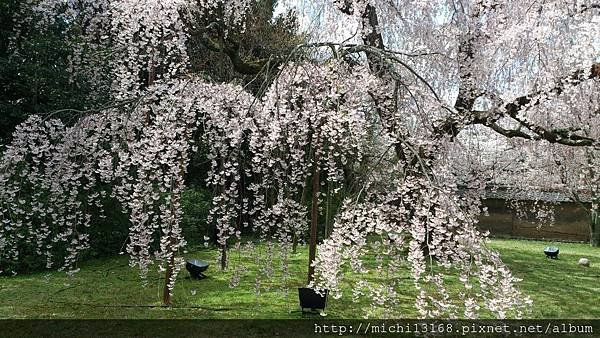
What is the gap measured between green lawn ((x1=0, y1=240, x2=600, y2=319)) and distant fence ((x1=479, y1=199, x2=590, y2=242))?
29.5 feet

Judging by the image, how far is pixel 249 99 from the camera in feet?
17.1

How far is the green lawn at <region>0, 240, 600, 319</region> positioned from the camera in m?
5.17

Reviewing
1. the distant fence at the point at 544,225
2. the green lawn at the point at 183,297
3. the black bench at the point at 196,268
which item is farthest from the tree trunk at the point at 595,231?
the black bench at the point at 196,268

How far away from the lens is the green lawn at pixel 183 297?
5.17 meters

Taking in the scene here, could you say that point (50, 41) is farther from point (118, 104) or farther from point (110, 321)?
point (110, 321)

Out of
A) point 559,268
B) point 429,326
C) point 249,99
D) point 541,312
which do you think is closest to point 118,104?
point 249,99

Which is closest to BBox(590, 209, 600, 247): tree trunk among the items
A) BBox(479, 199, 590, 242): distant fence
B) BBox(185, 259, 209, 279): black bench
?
BBox(479, 199, 590, 242): distant fence

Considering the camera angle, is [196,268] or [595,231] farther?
[595,231]

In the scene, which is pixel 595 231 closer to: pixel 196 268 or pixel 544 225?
pixel 544 225

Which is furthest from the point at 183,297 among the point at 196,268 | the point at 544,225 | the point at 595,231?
the point at 544,225

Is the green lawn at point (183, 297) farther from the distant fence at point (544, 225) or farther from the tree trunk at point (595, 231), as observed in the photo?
the distant fence at point (544, 225)

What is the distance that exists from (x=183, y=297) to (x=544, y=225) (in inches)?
554

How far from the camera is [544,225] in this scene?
1633 centimetres

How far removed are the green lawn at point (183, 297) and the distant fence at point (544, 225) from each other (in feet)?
29.5
